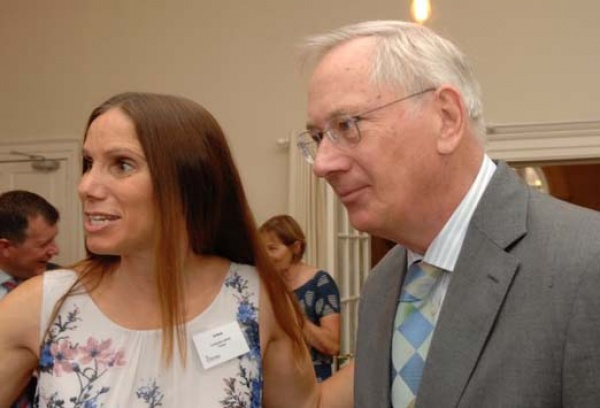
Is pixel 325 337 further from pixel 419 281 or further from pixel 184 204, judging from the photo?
pixel 419 281

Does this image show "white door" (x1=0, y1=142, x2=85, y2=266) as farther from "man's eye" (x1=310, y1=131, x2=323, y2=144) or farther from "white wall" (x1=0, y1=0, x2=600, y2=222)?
"man's eye" (x1=310, y1=131, x2=323, y2=144)

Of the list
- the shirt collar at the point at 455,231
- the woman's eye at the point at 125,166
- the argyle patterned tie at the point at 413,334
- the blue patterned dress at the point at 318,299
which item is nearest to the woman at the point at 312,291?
the blue patterned dress at the point at 318,299

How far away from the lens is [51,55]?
21.1 feet

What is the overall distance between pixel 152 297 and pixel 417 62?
0.74 meters

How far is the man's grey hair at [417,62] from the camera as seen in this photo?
1.27 meters

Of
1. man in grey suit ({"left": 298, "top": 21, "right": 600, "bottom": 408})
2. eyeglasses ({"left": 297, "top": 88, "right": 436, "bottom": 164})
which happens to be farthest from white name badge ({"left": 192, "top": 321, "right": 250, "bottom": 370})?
eyeglasses ({"left": 297, "top": 88, "right": 436, "bottom": 164})

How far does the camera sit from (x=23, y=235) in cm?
355

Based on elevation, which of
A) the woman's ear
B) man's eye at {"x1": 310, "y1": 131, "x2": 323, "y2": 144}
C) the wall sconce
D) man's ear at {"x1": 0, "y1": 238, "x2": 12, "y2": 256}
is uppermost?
the wall sconce

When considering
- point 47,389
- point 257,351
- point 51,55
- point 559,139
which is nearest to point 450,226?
point 257,351

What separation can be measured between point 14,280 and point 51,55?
133 inches

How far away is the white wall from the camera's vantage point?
5605mm

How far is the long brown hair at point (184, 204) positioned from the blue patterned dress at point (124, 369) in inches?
1.7

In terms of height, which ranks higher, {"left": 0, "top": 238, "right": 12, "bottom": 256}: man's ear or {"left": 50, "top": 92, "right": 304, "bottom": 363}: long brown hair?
{"left": 50, "top": 92, "right": 304, "bottom": 363}: long brown hair

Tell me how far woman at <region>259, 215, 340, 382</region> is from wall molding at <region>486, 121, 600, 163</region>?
196 centimetres
